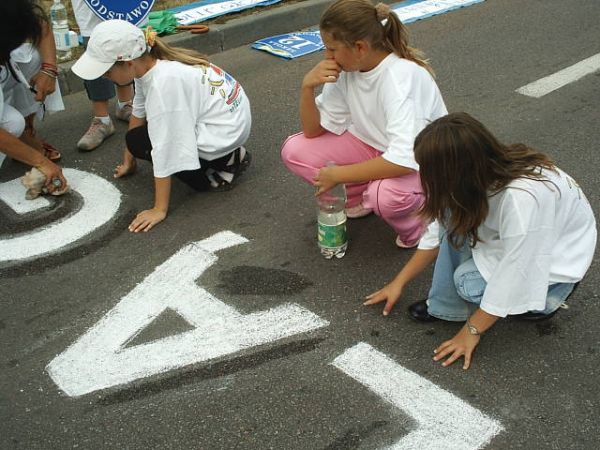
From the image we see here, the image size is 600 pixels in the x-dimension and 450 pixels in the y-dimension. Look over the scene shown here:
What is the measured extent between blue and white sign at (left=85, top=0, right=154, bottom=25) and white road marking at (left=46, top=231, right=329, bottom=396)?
2.36 metres

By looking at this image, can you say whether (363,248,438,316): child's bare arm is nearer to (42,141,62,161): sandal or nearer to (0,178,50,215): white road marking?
(0,178,50,215): white road marking

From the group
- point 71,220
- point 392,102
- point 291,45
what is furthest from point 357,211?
point 291,45

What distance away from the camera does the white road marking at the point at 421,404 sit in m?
2.24

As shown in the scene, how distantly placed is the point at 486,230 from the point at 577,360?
2.02 feet

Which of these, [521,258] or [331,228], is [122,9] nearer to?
[331,228]

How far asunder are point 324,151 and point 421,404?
1.38m

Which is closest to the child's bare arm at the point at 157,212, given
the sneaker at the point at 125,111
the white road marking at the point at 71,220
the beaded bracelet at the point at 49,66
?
the white road marking at the point at 71,220

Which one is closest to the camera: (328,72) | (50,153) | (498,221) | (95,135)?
(498,221)

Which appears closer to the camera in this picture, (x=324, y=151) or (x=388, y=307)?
(x=388, y=307)

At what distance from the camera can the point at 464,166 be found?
2193 millimetres

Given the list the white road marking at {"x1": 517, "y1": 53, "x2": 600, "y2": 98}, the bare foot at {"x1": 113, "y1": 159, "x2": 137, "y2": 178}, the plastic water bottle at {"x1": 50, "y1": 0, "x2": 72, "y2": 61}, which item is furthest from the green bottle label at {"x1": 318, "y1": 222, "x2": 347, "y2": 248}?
the plastic water bottle at {"x1": 50, "y1": 0, "x2": 72, "y2": 61}

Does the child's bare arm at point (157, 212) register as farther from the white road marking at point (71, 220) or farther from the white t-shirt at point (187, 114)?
the white road marking at point (71, 220)

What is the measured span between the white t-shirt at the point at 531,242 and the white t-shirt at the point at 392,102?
1.94 ft

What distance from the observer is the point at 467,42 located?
6.02 metres
